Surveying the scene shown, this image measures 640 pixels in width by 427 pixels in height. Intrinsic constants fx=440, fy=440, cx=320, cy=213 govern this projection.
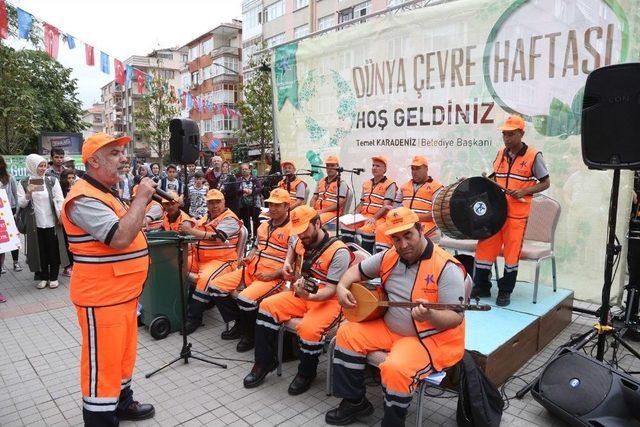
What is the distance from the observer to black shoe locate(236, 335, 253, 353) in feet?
15.0

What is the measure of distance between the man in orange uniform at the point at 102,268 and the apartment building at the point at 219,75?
35850mm

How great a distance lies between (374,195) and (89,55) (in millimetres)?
7397

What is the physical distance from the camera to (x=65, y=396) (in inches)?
146

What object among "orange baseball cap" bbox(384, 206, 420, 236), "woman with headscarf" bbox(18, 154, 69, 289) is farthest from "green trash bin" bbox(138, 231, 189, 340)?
"woman with headscarf" bbox(18, 154, 69, 289)

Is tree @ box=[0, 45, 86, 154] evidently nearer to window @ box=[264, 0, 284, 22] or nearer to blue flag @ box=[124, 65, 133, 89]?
blue flag @ box=[124, 65, 133, 89]

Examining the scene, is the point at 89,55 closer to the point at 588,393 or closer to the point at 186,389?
the point at 186,389

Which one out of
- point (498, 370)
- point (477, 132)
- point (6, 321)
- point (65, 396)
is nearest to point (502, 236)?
point (498, 370)

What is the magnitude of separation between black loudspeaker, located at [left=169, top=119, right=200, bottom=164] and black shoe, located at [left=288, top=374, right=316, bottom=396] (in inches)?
91.5

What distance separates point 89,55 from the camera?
973 centimetres

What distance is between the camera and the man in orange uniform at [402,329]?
2.81 m

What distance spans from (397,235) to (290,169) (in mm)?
5701

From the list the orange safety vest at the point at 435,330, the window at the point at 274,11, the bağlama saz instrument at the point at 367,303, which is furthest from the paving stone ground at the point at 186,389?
the window at the point at 274,11

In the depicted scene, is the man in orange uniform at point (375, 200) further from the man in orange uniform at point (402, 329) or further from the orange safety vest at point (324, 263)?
the man in orange uniform at point (402, 329)

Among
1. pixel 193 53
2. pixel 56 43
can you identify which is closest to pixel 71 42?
pixel 56 43
